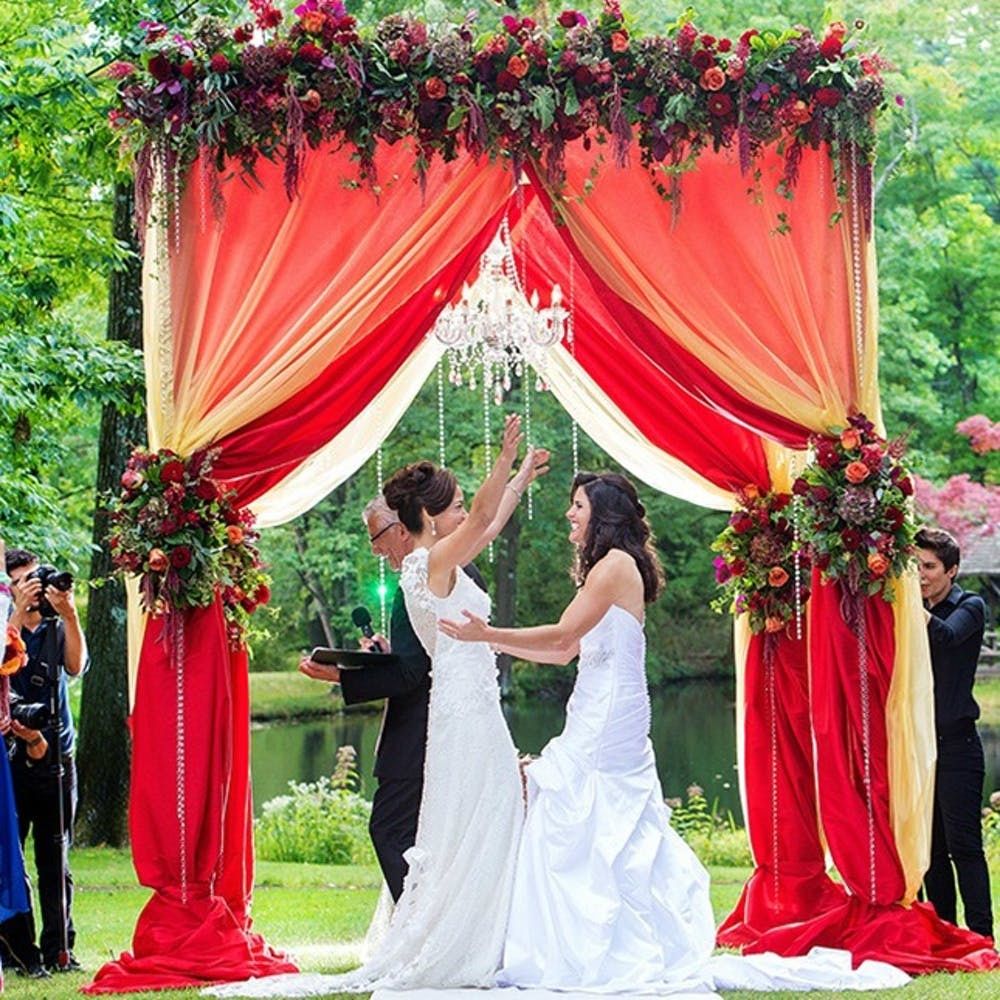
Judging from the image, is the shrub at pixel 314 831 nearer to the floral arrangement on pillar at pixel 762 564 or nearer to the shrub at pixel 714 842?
the shrub at pixel 714 842

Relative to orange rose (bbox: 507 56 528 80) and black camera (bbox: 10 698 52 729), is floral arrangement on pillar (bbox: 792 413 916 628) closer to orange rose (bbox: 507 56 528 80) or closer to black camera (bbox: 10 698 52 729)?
orange rose (bbox: 507 56 528 80)

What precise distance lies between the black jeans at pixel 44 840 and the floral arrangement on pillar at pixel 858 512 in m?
2.97

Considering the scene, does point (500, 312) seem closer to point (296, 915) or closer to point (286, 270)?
point (286, 270)

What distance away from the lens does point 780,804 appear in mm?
7055

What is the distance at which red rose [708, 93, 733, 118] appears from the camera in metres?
6.30

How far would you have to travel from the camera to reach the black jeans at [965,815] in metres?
6.48

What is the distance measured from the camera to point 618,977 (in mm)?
5641

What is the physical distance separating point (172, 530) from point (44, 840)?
1.35m

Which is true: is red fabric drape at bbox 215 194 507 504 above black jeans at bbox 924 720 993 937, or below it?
above

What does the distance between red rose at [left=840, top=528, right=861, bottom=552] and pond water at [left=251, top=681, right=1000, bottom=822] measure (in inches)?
344

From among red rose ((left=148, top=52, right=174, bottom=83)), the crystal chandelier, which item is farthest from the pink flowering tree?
red rose ((left=148, top=52, right=174, bottom=83))

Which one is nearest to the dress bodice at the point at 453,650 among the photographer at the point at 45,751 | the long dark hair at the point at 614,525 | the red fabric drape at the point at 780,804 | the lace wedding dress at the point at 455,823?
the lace wedding dress at the point at 455,823

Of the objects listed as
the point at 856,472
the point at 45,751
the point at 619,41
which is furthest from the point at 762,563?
the point at 45,751

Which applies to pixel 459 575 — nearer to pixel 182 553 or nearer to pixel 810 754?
pixel 182 553
